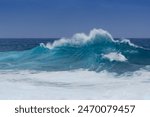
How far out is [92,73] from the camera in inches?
294

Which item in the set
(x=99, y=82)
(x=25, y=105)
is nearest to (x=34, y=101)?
(x=25, y=105)

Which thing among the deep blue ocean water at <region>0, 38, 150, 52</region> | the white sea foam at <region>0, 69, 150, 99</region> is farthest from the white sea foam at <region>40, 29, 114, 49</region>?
the white sea foam at <region>0, 69, 150, 99</region>

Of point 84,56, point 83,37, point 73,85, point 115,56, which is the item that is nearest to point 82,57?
point 84,56

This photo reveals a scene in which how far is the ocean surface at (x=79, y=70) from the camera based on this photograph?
5.82 metres

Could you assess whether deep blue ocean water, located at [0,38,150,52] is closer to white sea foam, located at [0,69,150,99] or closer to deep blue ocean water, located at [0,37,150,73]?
deep blue ocean water, located at [0,37,150,73]

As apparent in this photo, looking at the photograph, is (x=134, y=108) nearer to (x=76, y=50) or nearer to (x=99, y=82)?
(x=99, y=82)

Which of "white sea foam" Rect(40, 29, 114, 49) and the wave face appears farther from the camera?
"white sea foam" Rect(40, 29, 114, 49)

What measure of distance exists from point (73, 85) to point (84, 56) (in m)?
3.01

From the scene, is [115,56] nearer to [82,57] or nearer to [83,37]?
[82,57]

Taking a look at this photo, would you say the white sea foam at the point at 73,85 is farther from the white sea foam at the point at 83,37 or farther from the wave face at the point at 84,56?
the white sea foam at the point at 83,37

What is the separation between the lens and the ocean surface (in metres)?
5.82

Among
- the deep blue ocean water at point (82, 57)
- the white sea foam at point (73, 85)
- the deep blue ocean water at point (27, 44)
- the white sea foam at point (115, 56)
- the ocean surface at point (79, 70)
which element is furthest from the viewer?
the deep blue ocean water at point (27, 44)

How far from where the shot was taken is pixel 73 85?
246 inches

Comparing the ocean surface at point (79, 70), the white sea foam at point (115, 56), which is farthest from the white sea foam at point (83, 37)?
the white sea foam at point (115, 56)
